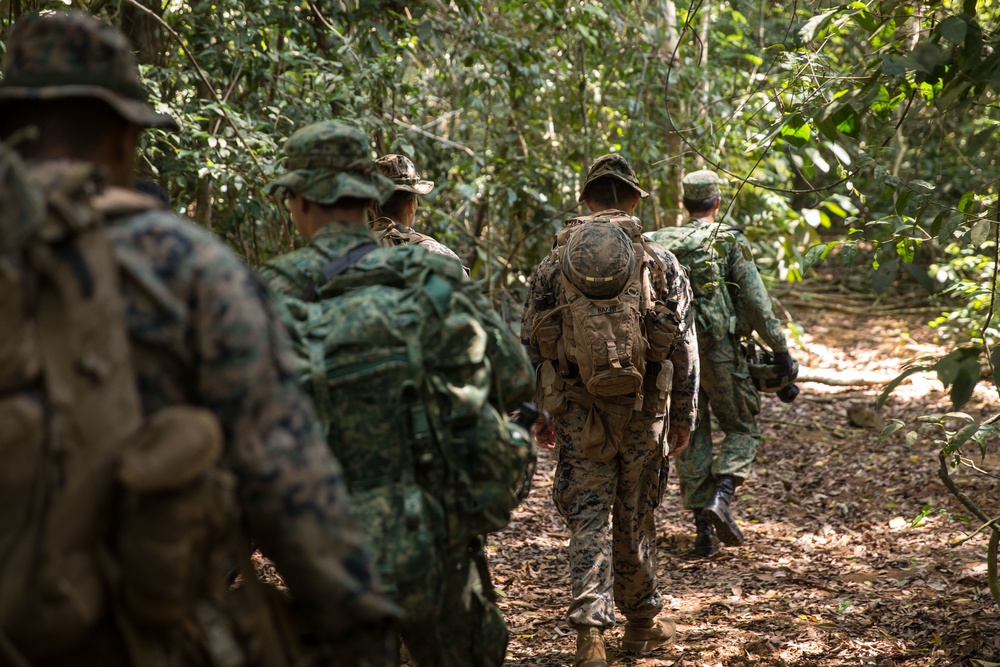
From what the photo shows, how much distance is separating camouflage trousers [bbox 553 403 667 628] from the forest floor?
436 mm

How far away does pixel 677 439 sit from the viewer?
5.57 metres

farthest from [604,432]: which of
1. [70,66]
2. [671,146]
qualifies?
[671,146]

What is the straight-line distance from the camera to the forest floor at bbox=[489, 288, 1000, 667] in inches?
205

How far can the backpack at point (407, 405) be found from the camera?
3.05 m

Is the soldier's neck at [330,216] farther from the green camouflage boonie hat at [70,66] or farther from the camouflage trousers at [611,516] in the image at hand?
the camouflage trousers at [611,516]

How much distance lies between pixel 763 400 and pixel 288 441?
9570mm

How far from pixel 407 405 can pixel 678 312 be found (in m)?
2.44

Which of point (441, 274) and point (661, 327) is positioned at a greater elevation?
point (441, 274)

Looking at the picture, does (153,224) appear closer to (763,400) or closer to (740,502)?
(740,502)

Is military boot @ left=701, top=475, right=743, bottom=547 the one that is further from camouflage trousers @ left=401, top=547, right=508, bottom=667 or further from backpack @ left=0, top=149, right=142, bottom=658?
backpack @ left=0, top=149, right=142, bottom=658

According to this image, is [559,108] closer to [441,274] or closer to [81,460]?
[441,274]

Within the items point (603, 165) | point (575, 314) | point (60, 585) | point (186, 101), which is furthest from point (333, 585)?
point (186, 101)

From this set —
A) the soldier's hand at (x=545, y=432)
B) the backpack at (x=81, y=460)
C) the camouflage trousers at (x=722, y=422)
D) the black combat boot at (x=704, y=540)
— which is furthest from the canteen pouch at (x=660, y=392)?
the backpack at (x=81, y=460)

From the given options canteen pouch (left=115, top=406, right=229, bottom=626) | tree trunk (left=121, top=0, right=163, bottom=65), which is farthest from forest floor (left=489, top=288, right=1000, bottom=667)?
tree trunk (left=121, top=0, right=163, bottom=65)
